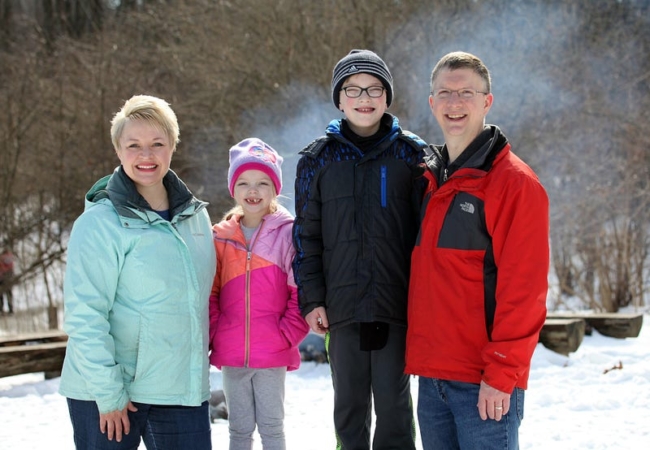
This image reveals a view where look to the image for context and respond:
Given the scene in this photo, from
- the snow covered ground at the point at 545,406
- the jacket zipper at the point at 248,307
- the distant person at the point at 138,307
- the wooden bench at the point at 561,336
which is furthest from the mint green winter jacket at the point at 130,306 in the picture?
the wooden bench at the point at 561,336

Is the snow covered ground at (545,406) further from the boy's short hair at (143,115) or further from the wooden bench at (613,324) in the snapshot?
the boy's short hair at (143,115)

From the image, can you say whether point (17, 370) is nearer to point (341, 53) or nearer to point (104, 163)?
point (104, 163)

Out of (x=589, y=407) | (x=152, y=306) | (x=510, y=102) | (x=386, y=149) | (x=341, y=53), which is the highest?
(x=341, y=53)

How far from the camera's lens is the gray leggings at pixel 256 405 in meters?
2.92

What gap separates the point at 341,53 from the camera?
465 inches

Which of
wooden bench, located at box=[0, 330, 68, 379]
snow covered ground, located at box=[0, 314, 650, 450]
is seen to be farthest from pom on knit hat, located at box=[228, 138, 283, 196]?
wooden bench, located at box=[0, 330, 68, 379]

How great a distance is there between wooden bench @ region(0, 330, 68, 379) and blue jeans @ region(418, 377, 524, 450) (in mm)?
3793

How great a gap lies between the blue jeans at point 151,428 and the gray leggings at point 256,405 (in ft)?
1.38

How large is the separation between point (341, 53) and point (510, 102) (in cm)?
321

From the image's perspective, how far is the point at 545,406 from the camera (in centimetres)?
448

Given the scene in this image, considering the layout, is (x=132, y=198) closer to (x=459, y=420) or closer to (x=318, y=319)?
(x=318, y=319)

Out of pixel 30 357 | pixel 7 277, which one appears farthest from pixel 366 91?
pixel 7 277

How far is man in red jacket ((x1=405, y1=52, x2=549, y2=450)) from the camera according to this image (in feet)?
7.16

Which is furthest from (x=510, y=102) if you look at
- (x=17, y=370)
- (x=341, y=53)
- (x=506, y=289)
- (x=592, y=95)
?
(x=506, y=289)
